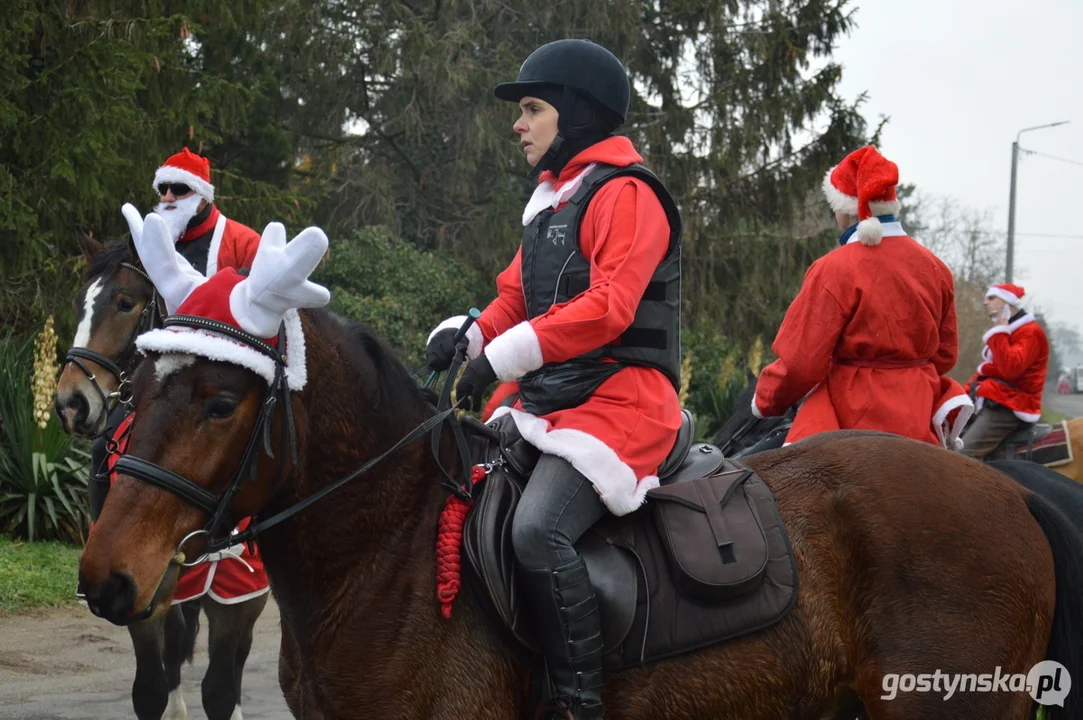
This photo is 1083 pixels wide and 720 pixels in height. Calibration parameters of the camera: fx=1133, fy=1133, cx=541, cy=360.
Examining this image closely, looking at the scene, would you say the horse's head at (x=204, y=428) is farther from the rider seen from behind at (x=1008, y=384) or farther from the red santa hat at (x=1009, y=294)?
the red santa hat at (x=1009, y=294)

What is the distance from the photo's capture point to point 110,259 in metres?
5.22

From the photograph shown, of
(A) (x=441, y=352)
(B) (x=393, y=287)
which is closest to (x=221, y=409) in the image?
(A) (x=441, y=352)

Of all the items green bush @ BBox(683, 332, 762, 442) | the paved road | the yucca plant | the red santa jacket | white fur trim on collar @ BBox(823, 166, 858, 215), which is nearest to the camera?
white fur trim on collar @ BBox(823, 166, 858, 215)

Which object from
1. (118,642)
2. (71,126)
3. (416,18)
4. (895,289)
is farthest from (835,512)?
(416,18)

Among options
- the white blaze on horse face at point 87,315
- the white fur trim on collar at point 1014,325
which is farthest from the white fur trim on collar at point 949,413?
the white fur trim on collar at point 1014,325

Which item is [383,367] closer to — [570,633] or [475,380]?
[475,380]

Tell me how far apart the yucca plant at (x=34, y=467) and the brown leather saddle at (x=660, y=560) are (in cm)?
774

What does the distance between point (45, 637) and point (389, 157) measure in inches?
496

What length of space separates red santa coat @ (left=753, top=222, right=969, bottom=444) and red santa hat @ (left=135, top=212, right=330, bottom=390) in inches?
102

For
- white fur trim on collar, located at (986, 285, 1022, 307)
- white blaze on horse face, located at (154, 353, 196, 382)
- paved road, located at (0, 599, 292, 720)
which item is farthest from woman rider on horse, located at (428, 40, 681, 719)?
white fur trim on collar, located at (986, 285, 1022, 307)

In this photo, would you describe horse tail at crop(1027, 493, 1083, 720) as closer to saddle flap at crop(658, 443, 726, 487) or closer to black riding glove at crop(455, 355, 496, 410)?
saddle flap at crop(658, 443, 726, 487)

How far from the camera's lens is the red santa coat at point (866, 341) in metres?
4.93

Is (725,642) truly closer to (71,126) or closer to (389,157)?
(71,126)

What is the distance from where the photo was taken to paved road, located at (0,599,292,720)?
21.2ft
